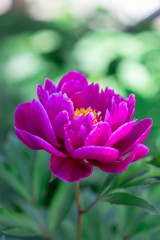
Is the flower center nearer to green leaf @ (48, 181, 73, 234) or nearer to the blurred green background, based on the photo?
the blurred green background

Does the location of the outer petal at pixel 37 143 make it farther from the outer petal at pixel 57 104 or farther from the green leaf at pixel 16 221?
the green leaf at pixel 16 221

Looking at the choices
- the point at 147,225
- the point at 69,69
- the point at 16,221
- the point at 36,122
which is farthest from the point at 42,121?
the point at 69,69

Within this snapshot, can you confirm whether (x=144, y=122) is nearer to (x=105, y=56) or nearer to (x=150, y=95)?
(x=150, y=95)

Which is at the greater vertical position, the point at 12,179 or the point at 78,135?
the point at 78,135

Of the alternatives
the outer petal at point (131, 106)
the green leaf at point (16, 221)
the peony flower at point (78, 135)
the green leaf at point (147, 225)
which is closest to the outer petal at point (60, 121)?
the peony flower at point (78, 135)

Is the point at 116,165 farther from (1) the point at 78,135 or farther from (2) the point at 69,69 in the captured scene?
(2) the point at 69,69

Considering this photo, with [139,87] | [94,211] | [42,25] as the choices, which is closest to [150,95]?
[139,87]
